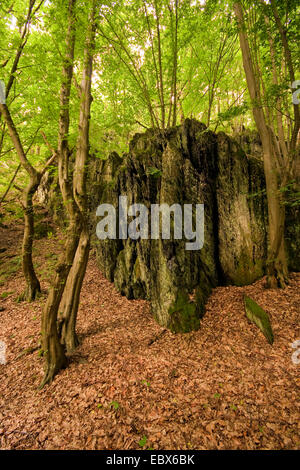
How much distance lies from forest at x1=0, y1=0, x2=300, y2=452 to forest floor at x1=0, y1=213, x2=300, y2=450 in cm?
3

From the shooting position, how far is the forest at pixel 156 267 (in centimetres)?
353

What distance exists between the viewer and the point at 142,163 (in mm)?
7242

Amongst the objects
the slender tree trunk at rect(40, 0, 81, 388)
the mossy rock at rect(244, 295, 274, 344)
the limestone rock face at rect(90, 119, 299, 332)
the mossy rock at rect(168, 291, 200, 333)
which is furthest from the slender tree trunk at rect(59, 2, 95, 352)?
the mossy rock at rect(244, 295, 274, 344)

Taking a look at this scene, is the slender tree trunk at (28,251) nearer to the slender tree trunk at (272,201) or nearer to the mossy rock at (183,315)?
the mossy rock at (183,315)

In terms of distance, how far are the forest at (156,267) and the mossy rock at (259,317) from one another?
0.11 ft

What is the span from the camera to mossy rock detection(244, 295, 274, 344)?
190 inches

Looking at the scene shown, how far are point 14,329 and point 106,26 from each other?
12.5m

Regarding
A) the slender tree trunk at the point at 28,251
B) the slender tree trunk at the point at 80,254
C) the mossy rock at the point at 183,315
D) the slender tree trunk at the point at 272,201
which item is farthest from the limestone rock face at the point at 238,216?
the slender tree trunk at the point at 28,251

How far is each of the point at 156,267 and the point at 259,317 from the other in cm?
332

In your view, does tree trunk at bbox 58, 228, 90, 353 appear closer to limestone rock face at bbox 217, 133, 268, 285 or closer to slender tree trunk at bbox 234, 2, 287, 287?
limestone rock face at bbox 217, 133, 268, 285

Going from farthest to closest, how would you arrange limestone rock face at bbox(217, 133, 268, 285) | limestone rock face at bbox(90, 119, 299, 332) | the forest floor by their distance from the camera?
limestone rock face at bbox(217, 133, 268, 285)
limestone rock face at bbox(90, 119, 299, 332)
the forest floor

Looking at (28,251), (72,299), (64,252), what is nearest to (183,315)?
(72,299)

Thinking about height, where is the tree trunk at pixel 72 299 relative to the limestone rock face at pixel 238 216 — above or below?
below

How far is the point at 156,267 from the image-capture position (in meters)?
6.34
